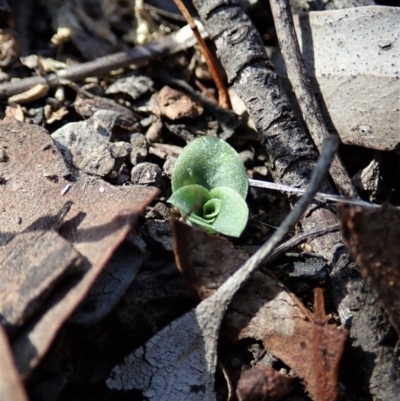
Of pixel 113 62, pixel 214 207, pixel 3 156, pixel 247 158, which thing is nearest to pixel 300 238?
pixel 214 207

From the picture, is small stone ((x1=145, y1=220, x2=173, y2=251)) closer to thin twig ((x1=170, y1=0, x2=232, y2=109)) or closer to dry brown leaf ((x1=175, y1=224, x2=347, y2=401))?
dry brown leaf ((x1=175, y1=224, x2=347, y2=401))

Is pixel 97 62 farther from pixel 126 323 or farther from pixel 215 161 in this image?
pixel 126 323

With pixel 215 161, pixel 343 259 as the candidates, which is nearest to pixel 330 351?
pixel 343 259

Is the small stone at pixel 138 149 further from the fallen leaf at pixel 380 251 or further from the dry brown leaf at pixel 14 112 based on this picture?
the fallen leaf at pixel 380 251

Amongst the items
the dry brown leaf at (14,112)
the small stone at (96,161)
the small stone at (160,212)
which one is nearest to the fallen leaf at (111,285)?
the small stone at (160,212)

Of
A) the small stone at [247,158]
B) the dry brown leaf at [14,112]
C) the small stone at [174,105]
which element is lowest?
the small stone at [247,158]

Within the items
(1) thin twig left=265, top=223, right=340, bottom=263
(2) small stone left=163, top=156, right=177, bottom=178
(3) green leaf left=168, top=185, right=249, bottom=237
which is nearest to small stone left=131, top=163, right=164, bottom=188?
(2) small stone left=163, top=156, right=177, bottom=178

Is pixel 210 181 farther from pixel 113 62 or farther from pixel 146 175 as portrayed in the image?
pixel 113 62
